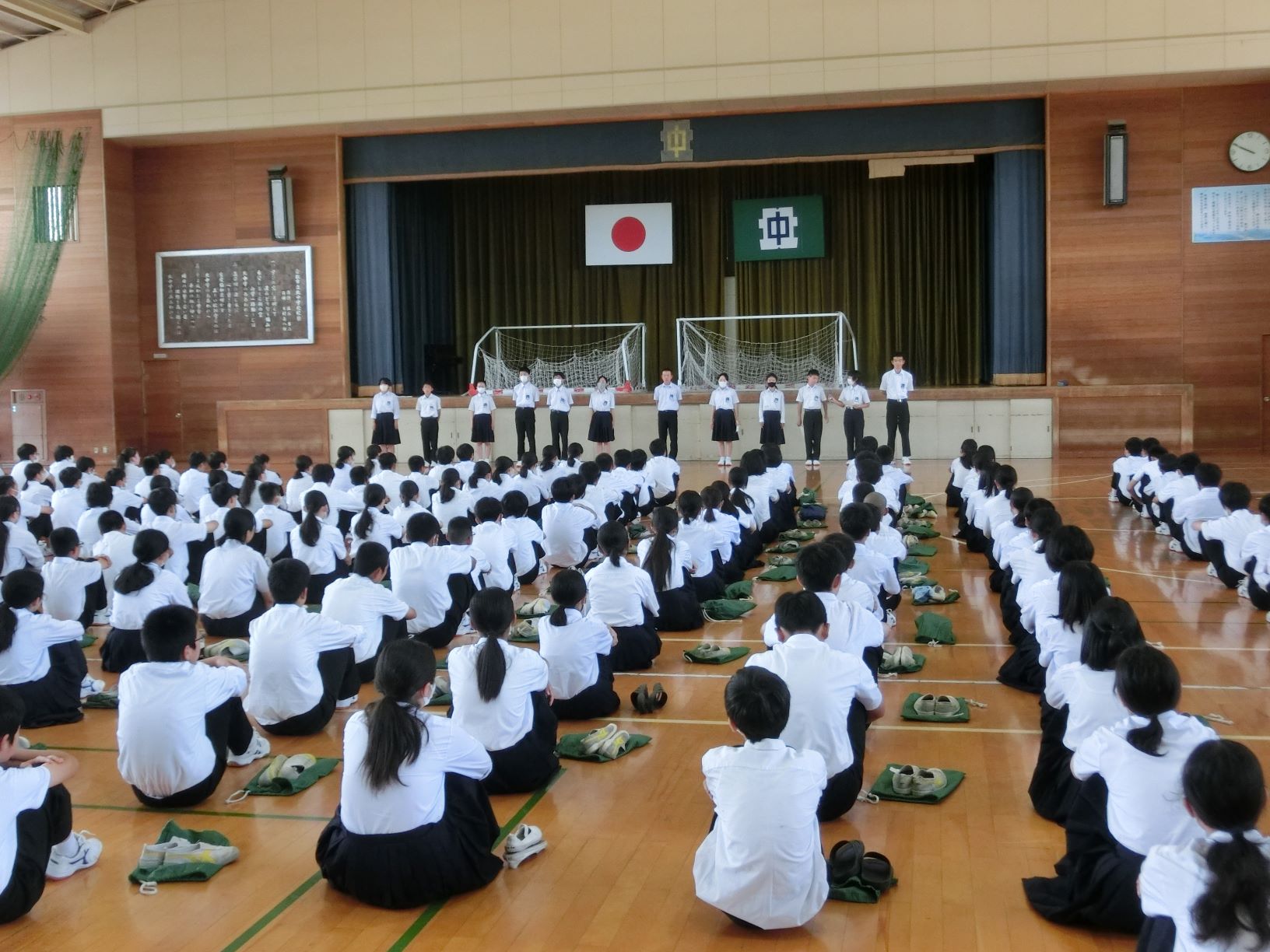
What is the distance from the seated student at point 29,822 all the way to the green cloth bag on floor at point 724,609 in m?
4.52

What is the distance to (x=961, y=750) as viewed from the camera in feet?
16.8

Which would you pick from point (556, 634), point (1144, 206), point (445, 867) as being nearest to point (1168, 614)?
point (556, 634)

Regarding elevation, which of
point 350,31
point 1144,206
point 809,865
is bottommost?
point 809,865

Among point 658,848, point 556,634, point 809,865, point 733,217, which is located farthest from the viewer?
point 733,217

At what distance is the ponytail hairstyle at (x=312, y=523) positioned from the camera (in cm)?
752

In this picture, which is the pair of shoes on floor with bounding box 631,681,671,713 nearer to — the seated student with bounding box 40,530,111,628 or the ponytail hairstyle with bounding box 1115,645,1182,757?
the ponytail hairstyle with bounding box 1115,645,1182,757

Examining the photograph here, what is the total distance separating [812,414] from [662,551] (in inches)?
343

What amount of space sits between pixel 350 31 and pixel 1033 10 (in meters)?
9.53

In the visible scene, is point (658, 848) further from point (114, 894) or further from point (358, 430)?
point (358, 430)

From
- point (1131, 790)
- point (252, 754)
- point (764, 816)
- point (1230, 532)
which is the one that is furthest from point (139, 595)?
point (1230, 532)

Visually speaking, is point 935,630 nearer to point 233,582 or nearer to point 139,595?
point 233,582

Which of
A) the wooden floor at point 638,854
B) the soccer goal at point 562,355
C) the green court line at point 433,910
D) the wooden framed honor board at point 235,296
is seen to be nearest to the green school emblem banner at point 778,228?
the soccer goal at point 562,355

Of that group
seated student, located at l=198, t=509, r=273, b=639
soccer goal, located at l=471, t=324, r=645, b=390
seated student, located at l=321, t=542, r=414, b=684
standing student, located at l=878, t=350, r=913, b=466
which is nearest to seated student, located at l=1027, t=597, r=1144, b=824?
seated student, located at l=321, t=542, r=414, b=684

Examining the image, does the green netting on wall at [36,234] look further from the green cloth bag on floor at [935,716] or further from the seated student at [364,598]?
the green cloth bag on floor at [935,716]
